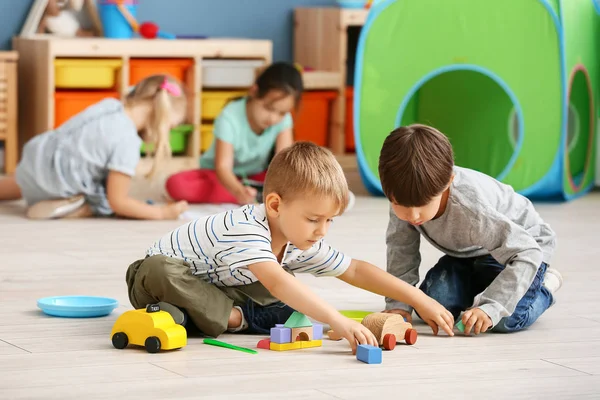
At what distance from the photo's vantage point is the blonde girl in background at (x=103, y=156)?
2719 mm

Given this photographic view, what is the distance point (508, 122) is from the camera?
3.73 metres

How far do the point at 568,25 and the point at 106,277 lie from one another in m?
1.86

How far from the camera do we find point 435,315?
1576 mm

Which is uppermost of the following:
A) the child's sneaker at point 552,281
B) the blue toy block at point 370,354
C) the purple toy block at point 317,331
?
the blue toy block at point 370,354

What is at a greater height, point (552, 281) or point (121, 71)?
point (121, 71)

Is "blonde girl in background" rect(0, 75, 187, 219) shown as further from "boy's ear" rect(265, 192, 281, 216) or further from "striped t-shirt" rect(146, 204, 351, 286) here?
"boy's ear" rect(265, 192, 281, 216)

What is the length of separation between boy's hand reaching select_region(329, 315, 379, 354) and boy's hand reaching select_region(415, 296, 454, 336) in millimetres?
159

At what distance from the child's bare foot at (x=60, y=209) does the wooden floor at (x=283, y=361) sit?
0.70 meters

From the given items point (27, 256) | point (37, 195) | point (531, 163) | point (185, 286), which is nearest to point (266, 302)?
point (185, 286)

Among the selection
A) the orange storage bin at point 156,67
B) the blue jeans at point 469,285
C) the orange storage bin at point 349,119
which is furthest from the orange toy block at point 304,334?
the orange storage bin at point 349,119

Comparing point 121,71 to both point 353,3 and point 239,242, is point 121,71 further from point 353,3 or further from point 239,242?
point 239,242

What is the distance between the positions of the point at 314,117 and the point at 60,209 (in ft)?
4.72

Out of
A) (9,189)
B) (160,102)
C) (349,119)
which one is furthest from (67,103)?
(349,119)

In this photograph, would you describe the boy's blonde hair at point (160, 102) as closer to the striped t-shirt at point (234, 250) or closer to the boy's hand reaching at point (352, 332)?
the striped t-shirt at point (234, 250)
